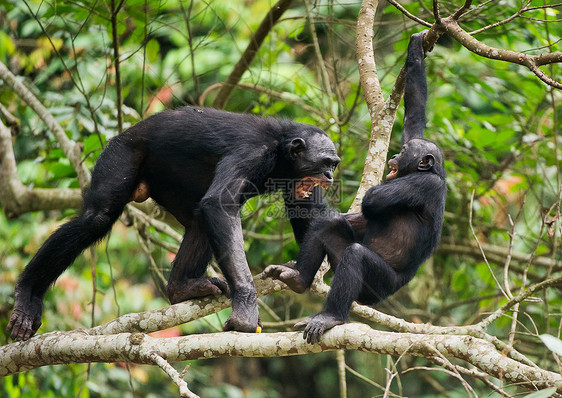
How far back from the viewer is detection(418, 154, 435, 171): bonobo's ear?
15.4 feet

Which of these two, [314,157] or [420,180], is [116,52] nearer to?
[314,157]

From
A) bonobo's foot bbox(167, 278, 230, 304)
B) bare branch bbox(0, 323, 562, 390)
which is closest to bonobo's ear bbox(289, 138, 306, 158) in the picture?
bonobo's foot bbox(167, 278, 230, 304)

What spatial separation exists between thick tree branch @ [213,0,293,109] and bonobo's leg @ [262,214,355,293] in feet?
7.19

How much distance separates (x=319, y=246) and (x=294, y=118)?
3676mm

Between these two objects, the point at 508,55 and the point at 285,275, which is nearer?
the point at 508,55

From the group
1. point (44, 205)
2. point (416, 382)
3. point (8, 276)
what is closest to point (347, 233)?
point (44, 205)

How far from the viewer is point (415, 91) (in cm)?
482

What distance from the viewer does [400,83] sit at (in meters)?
4.56

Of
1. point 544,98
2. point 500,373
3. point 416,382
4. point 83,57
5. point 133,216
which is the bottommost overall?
point 416,382

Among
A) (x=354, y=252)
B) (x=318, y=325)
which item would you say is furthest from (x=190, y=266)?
(x=318, y=325)

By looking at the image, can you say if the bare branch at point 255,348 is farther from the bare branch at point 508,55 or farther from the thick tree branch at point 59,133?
the thick tree branch at point 59,133

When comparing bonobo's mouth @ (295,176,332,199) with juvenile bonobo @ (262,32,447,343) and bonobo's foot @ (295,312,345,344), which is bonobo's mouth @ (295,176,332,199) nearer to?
juvenile bonobo @ (262,32,447,343)

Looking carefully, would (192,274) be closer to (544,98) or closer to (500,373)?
(500,373)

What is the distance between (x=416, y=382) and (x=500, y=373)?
947 cm
